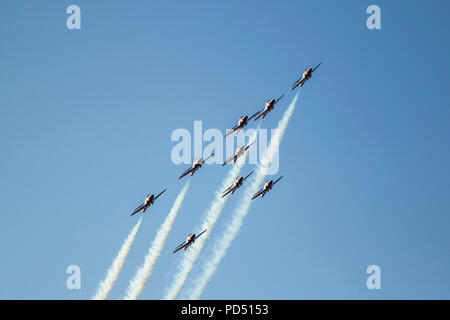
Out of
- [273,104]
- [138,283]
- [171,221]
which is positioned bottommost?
[138,283]

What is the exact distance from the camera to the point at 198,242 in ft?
501
